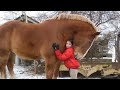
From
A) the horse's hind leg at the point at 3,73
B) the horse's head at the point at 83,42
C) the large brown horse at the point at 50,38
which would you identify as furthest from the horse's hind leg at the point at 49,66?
the horse's hind leg at the point at 3,73

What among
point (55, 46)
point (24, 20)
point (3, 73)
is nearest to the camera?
point (55, 46)

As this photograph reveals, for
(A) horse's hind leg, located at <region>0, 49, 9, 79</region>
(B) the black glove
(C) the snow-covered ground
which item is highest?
(B) the black glove

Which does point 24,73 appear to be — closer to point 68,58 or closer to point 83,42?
point 68,58

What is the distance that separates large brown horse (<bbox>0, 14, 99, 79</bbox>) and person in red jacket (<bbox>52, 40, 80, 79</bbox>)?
6 centimetres

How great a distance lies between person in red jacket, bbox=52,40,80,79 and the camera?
4.19 metres

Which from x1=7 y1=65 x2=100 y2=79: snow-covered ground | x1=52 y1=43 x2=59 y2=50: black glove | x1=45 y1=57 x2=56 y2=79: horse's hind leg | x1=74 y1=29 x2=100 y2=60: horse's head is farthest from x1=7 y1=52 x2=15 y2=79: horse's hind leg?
x1=74 y1=29 x2=100 y2=60: horse's head

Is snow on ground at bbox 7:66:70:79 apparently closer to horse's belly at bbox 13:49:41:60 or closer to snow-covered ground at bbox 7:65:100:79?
snow-covered ground at bbox 7:65:100:79

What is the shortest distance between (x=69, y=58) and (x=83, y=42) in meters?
0.31

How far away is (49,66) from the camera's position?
167 inches

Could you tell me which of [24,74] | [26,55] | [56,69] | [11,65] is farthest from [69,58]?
[11,65]

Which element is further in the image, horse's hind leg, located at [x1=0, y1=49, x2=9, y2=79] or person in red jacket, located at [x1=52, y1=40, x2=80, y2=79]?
horse's hind leg, located at [x1=0, y1=49, x2=9, y2=79]

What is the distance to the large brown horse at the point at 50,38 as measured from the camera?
13.9 feet

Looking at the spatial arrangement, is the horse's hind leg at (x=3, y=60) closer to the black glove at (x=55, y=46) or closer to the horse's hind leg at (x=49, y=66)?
the horse's hind leg at (x=49, y=66)
